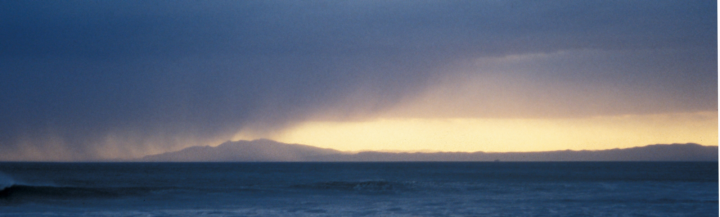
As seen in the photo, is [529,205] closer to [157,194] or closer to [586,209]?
[586,209]

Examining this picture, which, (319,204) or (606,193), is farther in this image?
(606,193)

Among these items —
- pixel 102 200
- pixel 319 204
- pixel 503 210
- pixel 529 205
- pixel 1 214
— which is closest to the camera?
pixel 1 214

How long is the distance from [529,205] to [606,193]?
706 centimetres

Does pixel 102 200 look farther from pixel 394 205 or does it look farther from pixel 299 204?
pixel 394 205

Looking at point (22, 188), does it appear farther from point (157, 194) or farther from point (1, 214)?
point (1, 214)

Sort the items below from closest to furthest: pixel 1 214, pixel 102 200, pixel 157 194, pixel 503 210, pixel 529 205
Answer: pixel 1 214 < pixel 503 210 < pixel 529 205 < pixel 102 200 < pixel 157 194

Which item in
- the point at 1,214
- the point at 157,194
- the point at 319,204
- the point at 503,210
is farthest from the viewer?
the point at 157,194

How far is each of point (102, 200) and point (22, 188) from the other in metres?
6.25

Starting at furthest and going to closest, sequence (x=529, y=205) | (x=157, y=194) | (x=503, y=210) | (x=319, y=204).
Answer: (x=157, y=194), (x=319, y=204), (x=529, y=205), (x=503, y=210)

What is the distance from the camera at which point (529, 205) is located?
61.7ft

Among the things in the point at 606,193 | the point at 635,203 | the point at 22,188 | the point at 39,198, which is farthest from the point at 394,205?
the point at 22,188

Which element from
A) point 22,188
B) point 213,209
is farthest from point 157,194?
point 213,209

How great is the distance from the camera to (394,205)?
762 inches

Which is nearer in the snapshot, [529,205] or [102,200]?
[529,205]
